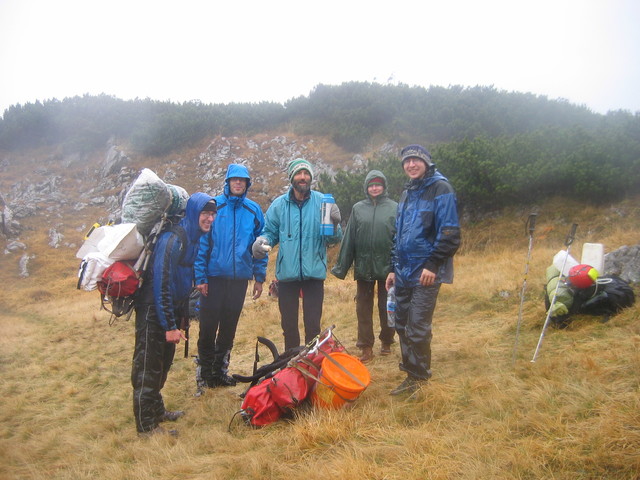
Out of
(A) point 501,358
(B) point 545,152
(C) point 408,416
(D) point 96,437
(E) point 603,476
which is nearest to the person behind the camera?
(E) point 603,476

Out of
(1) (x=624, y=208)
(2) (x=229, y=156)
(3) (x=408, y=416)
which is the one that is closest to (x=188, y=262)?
(3) (x=408, y=416)

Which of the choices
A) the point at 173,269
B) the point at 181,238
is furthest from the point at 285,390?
the point at 181,238

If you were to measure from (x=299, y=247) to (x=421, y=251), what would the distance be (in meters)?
1.15

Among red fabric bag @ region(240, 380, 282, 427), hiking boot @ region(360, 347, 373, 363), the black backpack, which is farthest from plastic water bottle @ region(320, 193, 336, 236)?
the black backpack

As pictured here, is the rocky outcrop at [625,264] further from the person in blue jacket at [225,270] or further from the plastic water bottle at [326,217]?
the person in blue jacket at [225,270]

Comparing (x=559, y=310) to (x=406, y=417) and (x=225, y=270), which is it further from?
(x=225, y=270)

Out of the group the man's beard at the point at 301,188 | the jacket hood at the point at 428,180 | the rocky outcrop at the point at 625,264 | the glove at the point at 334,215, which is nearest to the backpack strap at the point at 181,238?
the man's beard at the point at 301,188

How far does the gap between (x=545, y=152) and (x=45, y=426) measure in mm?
11732

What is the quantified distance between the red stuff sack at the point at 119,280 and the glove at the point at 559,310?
4215mm

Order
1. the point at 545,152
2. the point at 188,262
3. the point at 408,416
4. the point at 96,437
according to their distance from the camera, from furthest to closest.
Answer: the point at 545,152, the point at 96,437, the point at 188,262, the point at 408,416

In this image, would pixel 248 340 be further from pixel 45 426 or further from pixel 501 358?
pixel 501 358

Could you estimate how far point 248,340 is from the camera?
6340mm

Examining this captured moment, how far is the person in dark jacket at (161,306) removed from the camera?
10.4 feet

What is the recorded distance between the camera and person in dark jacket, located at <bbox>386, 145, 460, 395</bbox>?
3105 mm
